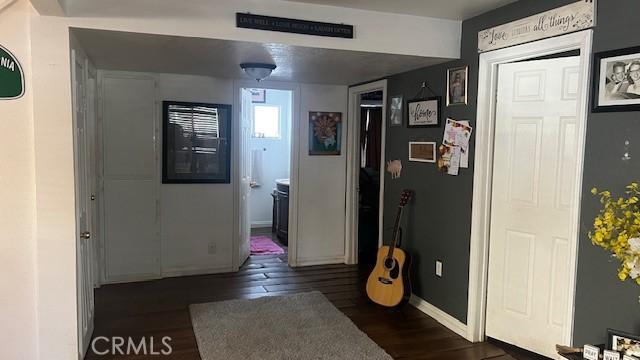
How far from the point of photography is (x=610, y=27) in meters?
2.39

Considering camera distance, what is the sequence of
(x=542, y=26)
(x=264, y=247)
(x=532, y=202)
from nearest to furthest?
(x=542, y=26) → (x=532, y=202) → (x=264, y=247)

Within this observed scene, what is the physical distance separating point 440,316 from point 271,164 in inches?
168

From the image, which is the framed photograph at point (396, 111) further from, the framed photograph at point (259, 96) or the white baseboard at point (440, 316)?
the framed photograph at point (259, 96)

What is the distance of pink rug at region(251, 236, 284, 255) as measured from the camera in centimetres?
584

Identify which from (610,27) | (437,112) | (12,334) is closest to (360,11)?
(437,112)

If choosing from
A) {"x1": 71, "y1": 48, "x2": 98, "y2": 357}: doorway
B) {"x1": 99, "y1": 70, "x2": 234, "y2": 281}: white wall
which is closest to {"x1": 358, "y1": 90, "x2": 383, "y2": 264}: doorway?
{"x1": 99, "y1": 70, "x2": 234, "y2": 281}: white wall

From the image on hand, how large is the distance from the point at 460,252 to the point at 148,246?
2966 mm

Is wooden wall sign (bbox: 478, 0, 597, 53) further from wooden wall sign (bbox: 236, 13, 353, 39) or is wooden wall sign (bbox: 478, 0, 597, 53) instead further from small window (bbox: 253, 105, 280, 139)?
small window (bbox: 253, 105, 280, 139)

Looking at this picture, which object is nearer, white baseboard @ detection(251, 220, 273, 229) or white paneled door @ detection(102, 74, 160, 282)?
white paneled door @ detection(102, 74, 160, 282)

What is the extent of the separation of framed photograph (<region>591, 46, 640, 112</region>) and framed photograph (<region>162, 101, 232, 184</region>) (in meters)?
3.39

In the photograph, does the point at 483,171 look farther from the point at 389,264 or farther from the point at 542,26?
the point at 389,264

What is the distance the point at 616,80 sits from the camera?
2.37 meters

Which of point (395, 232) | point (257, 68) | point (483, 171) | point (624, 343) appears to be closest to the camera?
point (624, 343)
